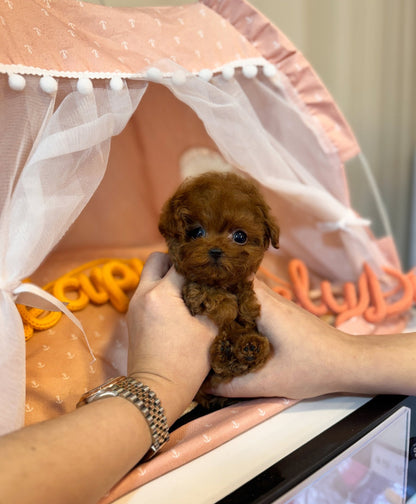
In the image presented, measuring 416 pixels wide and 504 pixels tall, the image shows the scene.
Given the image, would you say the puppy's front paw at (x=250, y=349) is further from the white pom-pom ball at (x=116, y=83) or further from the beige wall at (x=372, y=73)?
the beige wall at (x=372, y=73)

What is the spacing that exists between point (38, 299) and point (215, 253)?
296 mm

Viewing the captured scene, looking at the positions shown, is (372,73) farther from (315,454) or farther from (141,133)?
(315,454)

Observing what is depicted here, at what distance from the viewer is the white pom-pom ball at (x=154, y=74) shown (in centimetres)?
82

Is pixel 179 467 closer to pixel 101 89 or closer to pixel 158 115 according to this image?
pixel 101 89

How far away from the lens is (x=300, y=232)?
1.22 meters

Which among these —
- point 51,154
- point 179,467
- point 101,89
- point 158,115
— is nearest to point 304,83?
point 158,115

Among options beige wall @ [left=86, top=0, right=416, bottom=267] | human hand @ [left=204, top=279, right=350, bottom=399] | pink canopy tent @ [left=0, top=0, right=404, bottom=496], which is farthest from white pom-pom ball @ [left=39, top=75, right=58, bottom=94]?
beige wall @ [left=86, top=0, right=416, bottom=267]

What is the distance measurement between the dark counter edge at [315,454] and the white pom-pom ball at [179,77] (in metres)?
0.62

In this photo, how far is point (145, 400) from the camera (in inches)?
24.5

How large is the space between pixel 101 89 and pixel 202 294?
1.29 feet

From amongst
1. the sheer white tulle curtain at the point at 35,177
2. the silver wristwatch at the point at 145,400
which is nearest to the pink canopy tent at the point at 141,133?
the sheer white tulle curtain at the point at 35,177

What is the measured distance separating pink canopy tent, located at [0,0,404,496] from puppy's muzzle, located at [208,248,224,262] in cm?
25

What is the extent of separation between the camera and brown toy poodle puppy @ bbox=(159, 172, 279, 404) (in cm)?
67

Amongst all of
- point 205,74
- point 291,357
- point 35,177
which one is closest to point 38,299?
point 35,177
